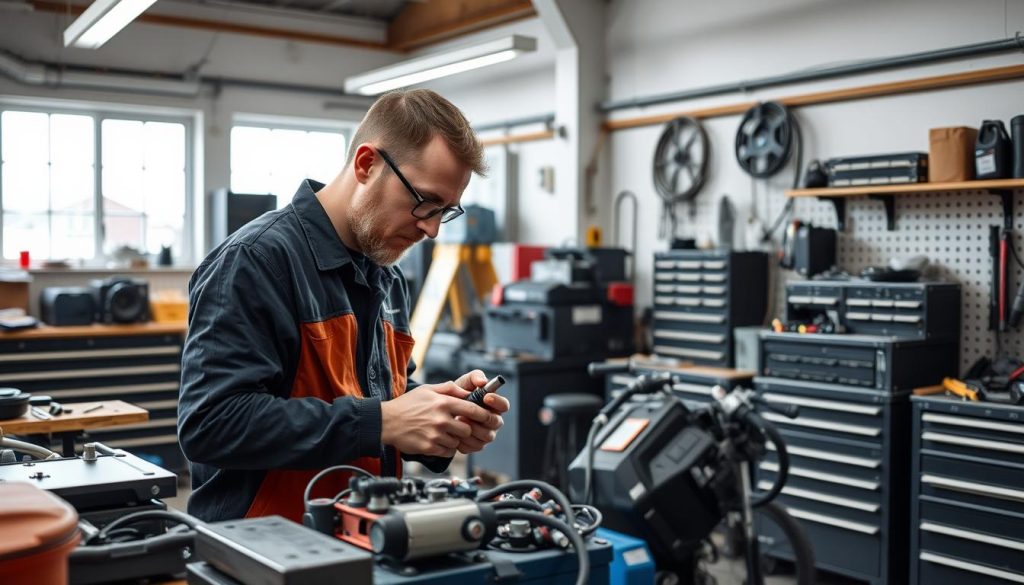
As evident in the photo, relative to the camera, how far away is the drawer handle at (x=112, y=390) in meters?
5.09

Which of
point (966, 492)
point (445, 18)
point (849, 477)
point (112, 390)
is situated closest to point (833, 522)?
point (849, 477)

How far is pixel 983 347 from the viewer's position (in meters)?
3.81

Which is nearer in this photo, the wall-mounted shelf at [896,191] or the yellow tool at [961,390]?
the yellow tool at [961,390]

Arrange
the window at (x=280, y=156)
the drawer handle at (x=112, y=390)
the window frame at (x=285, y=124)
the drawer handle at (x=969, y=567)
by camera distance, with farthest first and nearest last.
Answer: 1. the window at (x=280, y=156)
2. the window frame at (x=285, y=124)
3. the drawer handle at (x=112, y=390)
4. the drawer handle at (x=969, y=567)

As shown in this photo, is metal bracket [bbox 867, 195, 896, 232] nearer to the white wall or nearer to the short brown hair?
the white wall

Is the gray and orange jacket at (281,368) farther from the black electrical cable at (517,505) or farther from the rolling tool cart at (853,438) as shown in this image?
the rolling tool cart at (853,438)

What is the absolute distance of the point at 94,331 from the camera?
5191 mm

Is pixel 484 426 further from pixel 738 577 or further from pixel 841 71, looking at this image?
pixel 841 71

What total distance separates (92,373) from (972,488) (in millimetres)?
4348

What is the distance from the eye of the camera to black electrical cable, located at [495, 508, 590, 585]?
3.20ft

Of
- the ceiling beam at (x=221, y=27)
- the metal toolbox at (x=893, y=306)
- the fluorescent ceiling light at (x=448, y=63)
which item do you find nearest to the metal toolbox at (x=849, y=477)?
the metal toolbox at (x=893, y=306)

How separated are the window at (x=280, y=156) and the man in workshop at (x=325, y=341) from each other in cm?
529

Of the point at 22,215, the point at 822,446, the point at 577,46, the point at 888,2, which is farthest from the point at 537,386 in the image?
the point at 22,215

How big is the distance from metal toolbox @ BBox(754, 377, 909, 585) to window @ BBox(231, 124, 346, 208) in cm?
400
